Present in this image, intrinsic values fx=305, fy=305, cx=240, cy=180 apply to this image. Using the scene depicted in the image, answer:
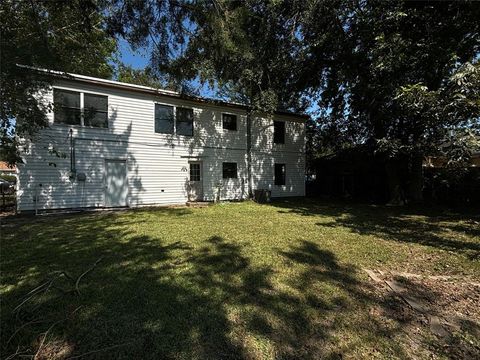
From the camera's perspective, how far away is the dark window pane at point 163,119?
1314 centimetres

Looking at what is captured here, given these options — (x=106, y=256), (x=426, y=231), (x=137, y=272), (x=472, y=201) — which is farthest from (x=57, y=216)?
(x=472, y=201)

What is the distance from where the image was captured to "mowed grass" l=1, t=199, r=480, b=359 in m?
2.72

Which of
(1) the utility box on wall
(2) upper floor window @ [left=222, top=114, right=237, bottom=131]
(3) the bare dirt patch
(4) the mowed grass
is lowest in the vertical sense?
(3) the bare dirt patch

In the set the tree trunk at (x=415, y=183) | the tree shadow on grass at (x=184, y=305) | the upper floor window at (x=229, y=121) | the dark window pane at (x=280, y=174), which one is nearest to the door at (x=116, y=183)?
the upper floor window at (x=229, y=121)

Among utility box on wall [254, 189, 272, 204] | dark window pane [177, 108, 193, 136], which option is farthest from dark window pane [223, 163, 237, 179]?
dark window pane [177, 108, 193, 136]

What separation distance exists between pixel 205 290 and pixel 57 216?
8.39 meters

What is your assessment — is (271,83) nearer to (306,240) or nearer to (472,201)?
(306,240)

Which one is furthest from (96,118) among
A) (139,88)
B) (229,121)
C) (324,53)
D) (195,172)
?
(324,53)

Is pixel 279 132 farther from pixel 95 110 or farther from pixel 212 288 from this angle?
pixel 212 288

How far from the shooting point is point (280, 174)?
17.1 m

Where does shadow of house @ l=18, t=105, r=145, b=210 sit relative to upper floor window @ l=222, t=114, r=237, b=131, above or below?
below

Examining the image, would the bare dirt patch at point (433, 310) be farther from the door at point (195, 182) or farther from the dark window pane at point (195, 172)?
the dark window pane at point (195, 172)

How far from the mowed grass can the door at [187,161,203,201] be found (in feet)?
20.7

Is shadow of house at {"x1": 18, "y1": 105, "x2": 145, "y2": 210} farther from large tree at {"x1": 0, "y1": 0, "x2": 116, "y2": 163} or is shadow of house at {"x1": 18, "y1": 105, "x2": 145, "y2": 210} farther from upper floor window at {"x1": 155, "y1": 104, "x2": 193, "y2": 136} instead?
large tree at {"x1": 0, "y1": 0, "x2": 116, "y2": 163}
